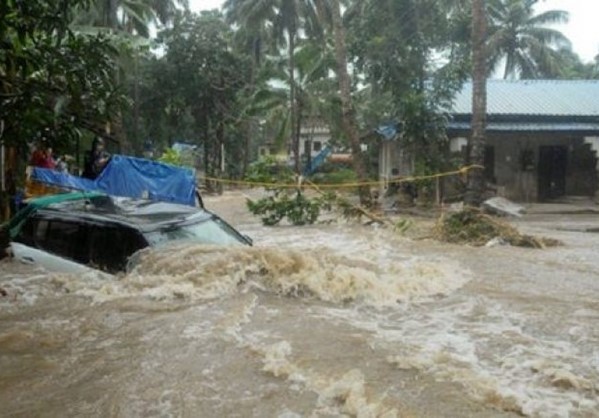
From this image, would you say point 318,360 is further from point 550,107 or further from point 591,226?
point 550,107

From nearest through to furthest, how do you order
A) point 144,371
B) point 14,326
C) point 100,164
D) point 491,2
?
point 144,371, point 14,326, point 100,164, point 491,2

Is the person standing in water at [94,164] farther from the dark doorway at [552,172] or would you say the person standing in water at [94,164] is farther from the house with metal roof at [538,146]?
the dark doorway at [552,172]

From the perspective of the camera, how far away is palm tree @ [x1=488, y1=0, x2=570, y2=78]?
33062mm

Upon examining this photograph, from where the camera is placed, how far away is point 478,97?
57.2 ft

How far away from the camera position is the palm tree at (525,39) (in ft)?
108

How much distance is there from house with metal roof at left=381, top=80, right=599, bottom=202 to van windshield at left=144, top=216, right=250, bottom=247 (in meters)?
14.6

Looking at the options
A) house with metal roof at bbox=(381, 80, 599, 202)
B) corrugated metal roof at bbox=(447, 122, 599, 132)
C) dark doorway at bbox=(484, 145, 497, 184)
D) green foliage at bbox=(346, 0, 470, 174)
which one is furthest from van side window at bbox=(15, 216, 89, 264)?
dark doorway at bbox=(484, 145, 497, 184)

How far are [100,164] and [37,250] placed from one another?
22.9ft

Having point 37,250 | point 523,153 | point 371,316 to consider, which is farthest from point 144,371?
point 523,153

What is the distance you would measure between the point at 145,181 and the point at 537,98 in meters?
15.3

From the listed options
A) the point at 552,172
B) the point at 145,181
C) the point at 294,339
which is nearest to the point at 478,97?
the point at 552,172

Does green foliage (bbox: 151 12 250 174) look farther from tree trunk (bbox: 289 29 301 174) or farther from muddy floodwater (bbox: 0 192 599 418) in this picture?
muddy floodwater (bbox: 0 192 599 418)

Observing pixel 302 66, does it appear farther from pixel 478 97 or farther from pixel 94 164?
pixel 94 164

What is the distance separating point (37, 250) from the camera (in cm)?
756
